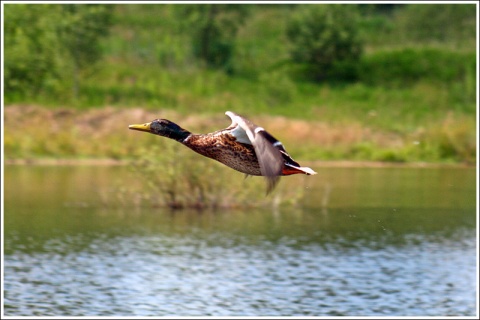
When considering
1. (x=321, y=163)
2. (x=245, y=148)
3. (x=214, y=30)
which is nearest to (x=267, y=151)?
(x=245, y=148)

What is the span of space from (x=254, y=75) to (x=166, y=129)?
44089mm

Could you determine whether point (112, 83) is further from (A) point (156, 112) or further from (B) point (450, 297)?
(B) point (450, 297)

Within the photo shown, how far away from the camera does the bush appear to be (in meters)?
55.8

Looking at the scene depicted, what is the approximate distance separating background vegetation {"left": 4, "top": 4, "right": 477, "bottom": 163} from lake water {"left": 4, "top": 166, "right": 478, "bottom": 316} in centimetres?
591

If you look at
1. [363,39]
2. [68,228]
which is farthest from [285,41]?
[68,228]

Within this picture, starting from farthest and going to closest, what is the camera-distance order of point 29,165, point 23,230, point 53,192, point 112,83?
point 112,83
point 29,165
point 53,192
point 23,230

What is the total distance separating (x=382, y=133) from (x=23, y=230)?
66.3 feet

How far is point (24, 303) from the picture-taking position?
17.2m

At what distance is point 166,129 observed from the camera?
966 cm

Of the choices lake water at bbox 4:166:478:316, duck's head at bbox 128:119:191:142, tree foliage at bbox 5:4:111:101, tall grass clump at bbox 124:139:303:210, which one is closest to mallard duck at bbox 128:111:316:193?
duck's head at bbox 128:119:191:142

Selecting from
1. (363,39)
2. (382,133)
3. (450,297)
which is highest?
(363,39)

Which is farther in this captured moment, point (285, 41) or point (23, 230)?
point (285, 41)

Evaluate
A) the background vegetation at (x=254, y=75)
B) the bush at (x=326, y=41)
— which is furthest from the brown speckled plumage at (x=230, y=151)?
the bush at (x=326, y=41)

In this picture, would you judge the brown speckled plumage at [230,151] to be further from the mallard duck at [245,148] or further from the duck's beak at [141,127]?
the duck's beak at [141,127]
